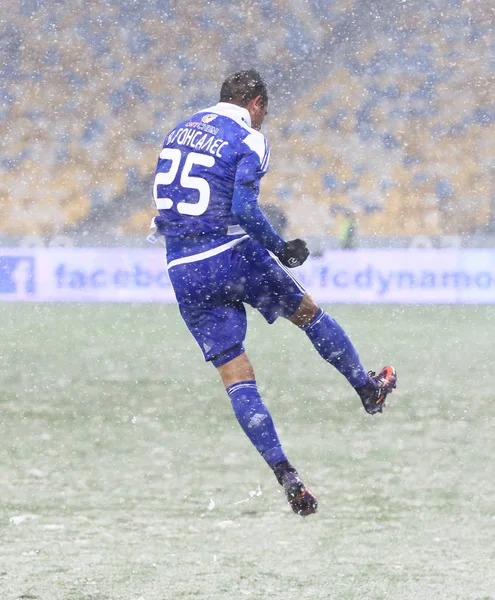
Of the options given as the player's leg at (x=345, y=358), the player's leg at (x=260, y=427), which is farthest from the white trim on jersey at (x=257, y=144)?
the player's leg at (x=260, y=427)

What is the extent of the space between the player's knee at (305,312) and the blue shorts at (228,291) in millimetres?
41

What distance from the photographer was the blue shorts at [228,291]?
4117 mm

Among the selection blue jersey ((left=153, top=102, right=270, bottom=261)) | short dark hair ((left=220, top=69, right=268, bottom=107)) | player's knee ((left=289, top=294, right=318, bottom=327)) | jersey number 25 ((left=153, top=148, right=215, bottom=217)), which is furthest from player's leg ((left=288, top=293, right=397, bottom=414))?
short dark hair ((left=220, top=69, right=268, bottom=107))

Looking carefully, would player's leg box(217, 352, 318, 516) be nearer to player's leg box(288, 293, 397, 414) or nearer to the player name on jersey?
player's leg box(288, 293, 397, 414)

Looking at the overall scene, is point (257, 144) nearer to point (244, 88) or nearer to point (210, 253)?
point (244, 88)

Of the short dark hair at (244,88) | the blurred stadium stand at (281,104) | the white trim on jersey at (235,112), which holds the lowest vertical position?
the white trim on jersey at (235,112)

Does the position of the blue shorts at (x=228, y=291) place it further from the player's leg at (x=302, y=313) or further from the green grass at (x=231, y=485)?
the green grass at (x=231, y=485)

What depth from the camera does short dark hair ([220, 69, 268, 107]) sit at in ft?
13.4

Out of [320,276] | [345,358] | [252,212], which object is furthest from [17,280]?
[252,212]

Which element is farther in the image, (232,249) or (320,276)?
(320,276)

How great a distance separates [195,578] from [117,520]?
2.97ft

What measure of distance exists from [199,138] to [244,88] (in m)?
0.27

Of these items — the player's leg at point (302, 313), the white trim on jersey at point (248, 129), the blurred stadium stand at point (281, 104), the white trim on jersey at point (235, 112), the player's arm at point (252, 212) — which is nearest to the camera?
the player's arm at point (252, 212)

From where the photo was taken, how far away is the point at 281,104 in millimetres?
20031
